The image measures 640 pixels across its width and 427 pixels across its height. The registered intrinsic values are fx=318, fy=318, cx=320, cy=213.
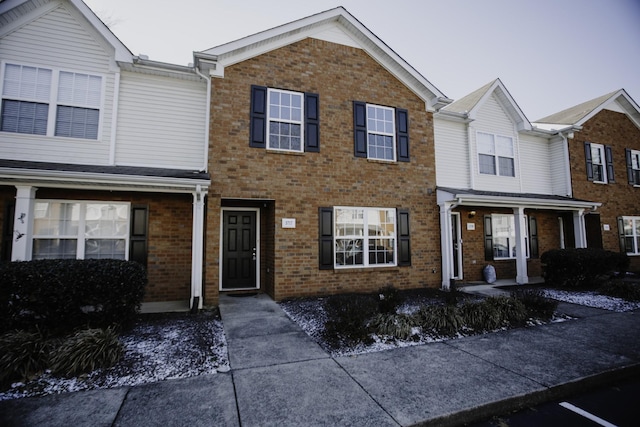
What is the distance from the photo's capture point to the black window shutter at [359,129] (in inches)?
354

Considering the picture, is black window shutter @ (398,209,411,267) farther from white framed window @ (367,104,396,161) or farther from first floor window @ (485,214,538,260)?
first floor window @ (485,214,538,260)

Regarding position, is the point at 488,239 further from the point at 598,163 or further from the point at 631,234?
the point at 631,234

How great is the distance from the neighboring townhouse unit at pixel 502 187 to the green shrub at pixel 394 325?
4.68 metres

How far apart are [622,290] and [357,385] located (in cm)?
879

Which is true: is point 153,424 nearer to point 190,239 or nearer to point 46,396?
point 46,396

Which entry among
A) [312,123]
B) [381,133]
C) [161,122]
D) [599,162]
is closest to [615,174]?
[599,162]

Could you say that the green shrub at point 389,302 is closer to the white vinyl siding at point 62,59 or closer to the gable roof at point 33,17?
the white vinyl siding at point 62,59

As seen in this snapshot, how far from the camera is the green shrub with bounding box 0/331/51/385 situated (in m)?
3.65

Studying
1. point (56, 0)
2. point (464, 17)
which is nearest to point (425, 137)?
point (464, 17)

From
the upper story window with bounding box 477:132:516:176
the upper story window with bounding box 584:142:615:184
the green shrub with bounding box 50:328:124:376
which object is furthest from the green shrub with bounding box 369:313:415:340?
the upper story window with bounding box 584:142:615:184

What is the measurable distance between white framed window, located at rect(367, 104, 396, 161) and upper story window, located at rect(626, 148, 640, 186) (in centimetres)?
1188

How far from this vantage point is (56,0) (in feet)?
24.6

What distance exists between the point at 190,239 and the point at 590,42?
8.62 metres

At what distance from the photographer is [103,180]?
637 cm
